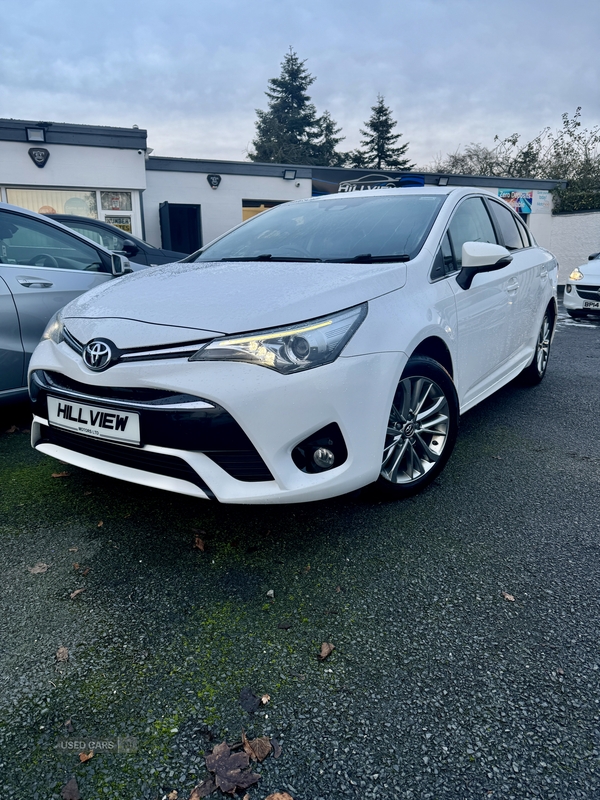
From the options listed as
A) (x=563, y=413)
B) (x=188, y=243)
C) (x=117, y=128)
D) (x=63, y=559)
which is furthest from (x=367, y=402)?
(x=188, y=243)

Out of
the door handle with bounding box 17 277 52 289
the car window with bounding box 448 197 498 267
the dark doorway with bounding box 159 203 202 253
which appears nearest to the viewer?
the car window with bounding box 448 197 498 267

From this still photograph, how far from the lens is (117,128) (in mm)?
13320

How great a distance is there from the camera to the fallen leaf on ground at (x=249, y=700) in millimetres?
1577

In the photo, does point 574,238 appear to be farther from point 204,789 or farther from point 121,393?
Result: point 204,789

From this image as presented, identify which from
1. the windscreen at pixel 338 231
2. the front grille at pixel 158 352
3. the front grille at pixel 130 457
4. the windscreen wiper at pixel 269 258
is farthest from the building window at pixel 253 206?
the front grille at pixel 158 352

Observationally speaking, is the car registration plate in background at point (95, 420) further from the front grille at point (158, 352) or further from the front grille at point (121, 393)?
the front grille at point (158, 352)

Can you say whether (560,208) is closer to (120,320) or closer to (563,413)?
(563,413)

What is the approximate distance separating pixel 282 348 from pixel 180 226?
14.6 metres

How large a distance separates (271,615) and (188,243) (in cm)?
1522

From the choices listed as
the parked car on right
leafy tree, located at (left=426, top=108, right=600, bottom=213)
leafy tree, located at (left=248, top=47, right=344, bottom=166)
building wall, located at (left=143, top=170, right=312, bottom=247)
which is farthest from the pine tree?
the parked car on right

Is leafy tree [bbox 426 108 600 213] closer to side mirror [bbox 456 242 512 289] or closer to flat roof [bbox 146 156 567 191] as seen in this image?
flat roof [bbox 146 156 567 191]

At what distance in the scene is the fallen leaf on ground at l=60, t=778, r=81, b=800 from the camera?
133cm

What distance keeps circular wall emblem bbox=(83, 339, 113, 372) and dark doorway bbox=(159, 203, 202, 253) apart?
13435mm

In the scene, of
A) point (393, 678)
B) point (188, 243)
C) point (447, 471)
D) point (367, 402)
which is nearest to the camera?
point (393, 678)
